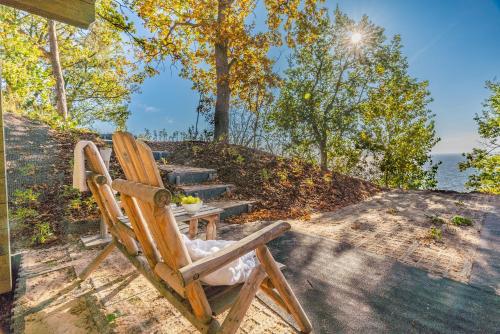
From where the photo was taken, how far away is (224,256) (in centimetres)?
145

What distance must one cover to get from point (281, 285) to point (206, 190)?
12.5ft

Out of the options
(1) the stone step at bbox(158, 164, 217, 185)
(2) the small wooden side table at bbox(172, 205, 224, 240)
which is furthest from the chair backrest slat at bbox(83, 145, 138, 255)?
(1) the stone step at bbox(158, 164, 217, 185)

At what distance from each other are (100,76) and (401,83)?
1775 centimetres

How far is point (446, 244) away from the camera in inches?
153

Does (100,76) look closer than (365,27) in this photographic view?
No

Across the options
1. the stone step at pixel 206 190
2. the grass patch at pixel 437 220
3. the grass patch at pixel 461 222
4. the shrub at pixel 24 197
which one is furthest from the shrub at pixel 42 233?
the grass patch at pixel 461 222

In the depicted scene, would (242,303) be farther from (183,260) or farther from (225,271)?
(183,260)

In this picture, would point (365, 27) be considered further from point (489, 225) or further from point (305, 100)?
point (489, 225)

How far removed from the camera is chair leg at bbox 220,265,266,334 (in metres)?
1.50

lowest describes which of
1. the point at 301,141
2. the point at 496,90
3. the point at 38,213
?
the point at 38,213

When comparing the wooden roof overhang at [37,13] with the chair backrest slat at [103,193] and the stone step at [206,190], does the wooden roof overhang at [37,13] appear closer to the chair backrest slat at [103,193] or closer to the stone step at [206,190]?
the chair backrest slat at [103,193]

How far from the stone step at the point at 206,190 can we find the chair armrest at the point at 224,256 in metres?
3.66

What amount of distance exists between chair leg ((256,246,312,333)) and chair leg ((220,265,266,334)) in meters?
0.06

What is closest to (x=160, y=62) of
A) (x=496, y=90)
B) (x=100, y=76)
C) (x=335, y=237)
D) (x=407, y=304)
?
(x=335, y=237)
